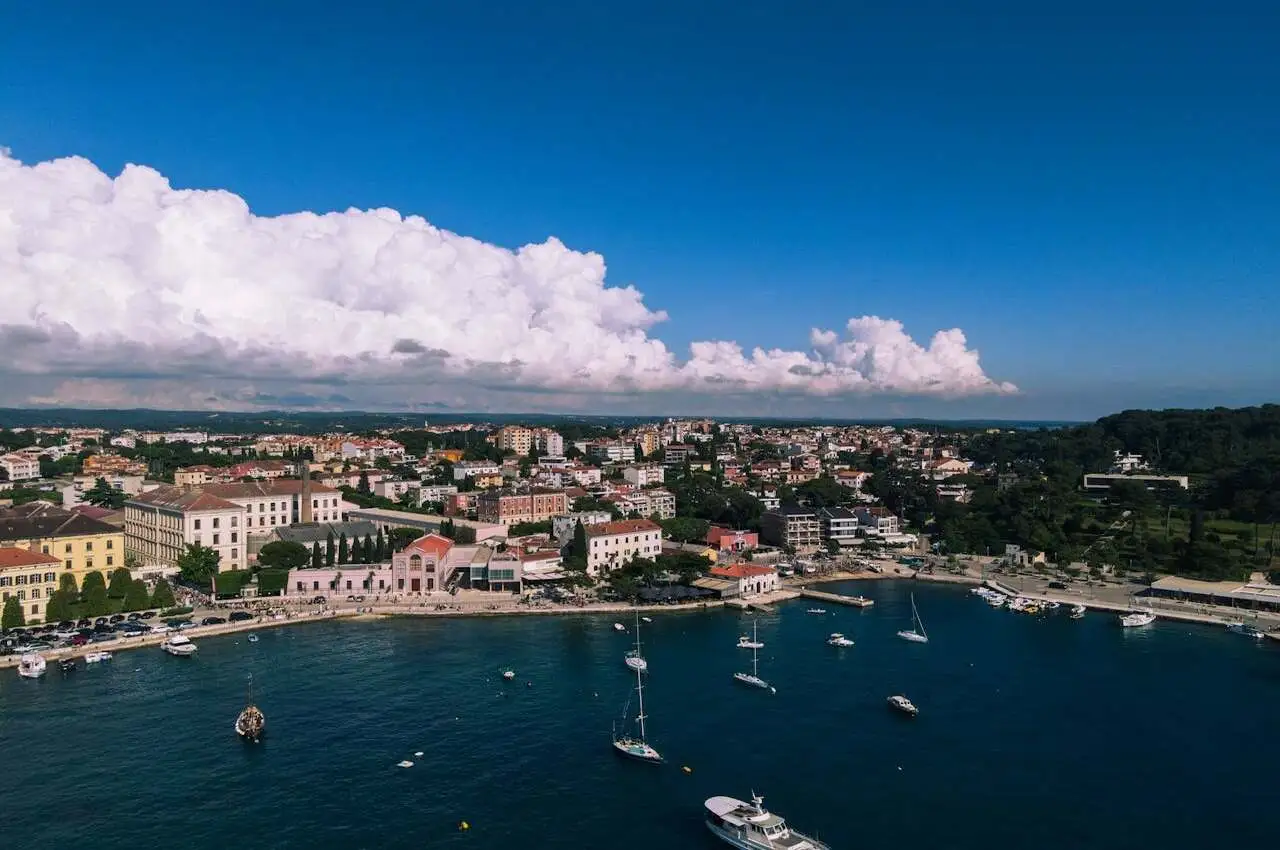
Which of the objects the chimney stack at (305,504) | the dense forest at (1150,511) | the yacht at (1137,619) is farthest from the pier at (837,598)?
the chimney stack at (305,504)

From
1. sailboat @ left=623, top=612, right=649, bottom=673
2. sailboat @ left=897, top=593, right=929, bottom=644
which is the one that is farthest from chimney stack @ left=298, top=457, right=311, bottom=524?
sailboat @ left=897, top=593, right=929, bottom=644

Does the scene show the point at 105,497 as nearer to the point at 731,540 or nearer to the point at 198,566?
the point at 198,566

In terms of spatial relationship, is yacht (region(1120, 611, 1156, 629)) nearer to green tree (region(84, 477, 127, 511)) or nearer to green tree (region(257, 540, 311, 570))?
green tree (region(257, 540, 311, 570))

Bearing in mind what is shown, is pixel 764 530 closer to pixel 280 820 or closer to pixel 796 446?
pixel 280 820

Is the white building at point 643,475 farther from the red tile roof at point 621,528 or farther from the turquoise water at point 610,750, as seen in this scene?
the turquoise water at point 610,750

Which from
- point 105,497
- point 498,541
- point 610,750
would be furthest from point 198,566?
point 105,497

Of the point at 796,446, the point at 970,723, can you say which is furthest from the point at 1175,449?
the point at 970,723
